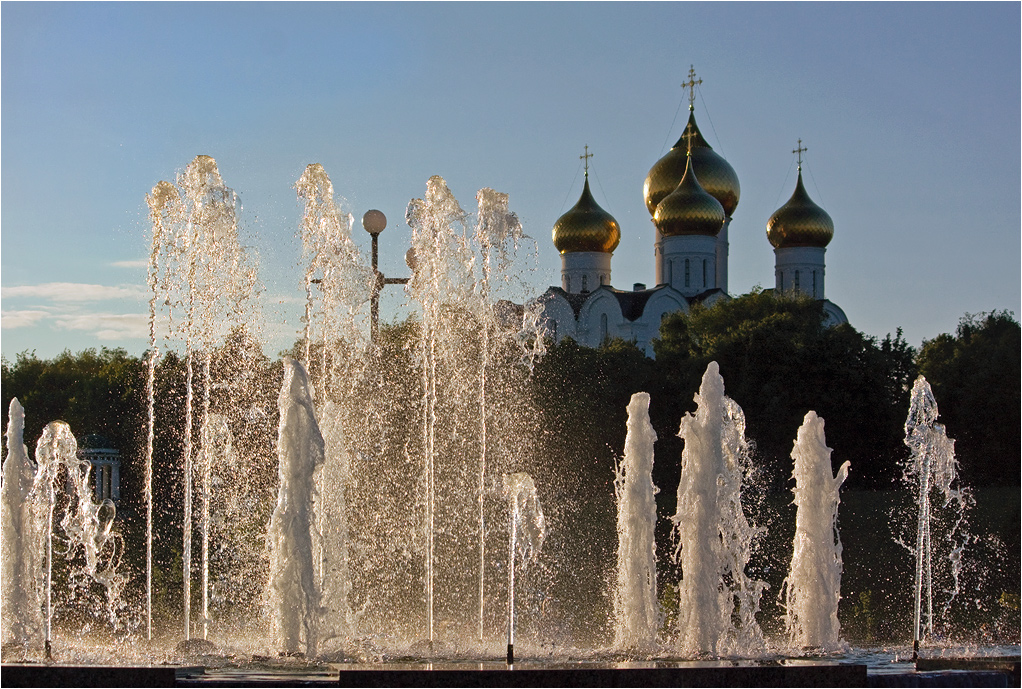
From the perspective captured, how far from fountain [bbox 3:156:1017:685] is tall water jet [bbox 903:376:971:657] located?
10cm

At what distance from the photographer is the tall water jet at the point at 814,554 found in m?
13.9

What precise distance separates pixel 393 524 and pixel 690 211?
38861 mm

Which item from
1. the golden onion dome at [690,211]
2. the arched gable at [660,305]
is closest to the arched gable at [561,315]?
the arched gable at [660,305]

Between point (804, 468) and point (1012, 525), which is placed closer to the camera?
point (804, 468)

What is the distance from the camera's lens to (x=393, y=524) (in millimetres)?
19734

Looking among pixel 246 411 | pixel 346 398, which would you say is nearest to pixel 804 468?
pixel 346 398

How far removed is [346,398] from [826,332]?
18.7 meters

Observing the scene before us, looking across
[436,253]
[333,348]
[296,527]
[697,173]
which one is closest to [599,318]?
[697,173]

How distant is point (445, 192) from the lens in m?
15.6

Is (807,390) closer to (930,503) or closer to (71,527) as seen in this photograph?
(930,503)

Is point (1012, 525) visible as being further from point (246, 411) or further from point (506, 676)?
point (506, 676)

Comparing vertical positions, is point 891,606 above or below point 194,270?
below

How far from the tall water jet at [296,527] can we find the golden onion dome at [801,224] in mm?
49698

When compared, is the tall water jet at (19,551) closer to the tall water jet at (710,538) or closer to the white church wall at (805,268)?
the tall water jet at (710,538)
